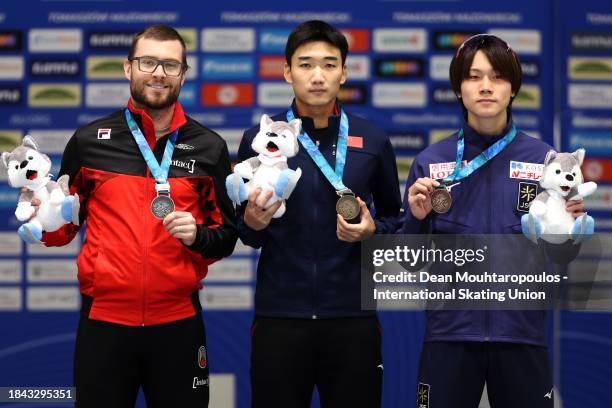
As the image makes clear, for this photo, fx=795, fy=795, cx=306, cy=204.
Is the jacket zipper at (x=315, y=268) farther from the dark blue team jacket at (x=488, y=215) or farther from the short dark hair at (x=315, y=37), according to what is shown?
the short dark hair at (x=315, y=37)

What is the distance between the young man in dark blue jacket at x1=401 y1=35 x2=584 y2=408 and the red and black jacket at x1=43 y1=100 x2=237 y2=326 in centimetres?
78

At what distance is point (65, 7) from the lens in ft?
16.6

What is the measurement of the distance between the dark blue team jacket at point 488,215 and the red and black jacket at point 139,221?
0.79m

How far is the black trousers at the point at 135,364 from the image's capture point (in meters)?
2.97

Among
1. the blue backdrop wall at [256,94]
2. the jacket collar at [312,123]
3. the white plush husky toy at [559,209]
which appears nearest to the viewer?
the white plush husky toy at [559,209]

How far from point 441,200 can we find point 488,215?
19cm

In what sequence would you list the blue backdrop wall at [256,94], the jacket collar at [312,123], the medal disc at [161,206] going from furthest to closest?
the blue backdrop wall at [256,94]
the jacket collar at [312,123]
the medal disc at [161,206]

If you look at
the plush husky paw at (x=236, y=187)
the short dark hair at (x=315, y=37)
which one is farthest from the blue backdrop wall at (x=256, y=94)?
the plush husky paw at (x=236, y=187)

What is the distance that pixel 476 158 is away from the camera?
2.95 metres

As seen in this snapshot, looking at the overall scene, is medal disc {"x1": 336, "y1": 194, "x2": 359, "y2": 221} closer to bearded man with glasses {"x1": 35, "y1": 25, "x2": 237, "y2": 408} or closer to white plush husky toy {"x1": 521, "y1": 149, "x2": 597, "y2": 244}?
bearded man with glasses {"x1": 35, "y1": 25, "x2": 237, "y2": 408}

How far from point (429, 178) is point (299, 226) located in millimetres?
539

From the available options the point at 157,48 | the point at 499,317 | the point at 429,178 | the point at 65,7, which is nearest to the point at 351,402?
the point at 499,317

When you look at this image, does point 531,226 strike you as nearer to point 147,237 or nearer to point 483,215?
point 483,215

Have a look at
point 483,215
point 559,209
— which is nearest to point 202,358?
point 483,215
